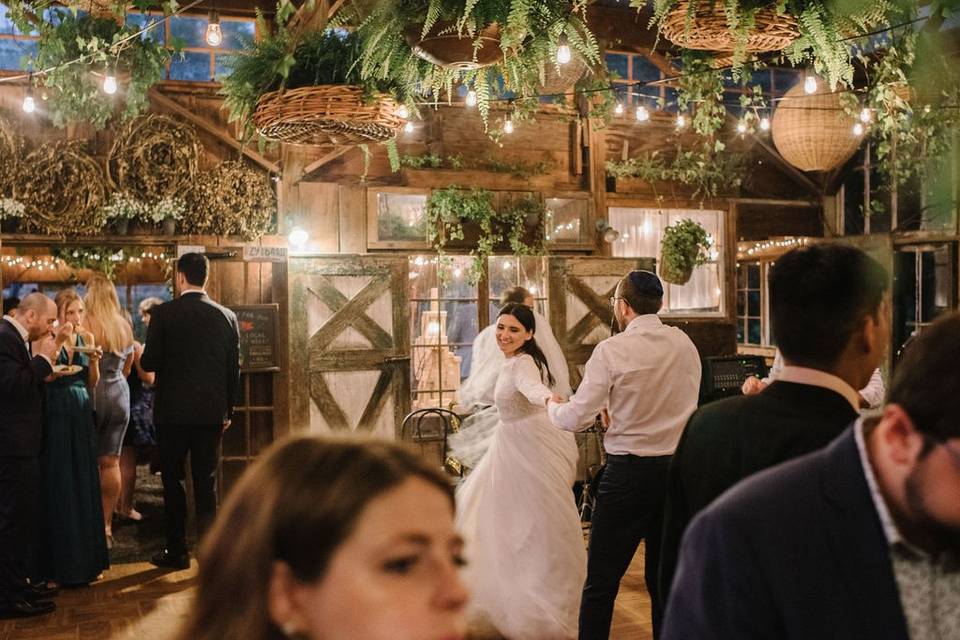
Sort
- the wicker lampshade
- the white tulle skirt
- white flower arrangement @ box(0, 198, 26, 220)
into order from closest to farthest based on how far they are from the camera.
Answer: the white tulle skirt → white flower arrangement @ box(0, 198, 26, 220) → the wicker lampshade

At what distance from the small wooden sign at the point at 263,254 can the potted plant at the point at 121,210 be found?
0.84 metres

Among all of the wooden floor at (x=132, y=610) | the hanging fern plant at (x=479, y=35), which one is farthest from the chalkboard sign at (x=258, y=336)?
the hanging fern plant at (x=479, y=35)

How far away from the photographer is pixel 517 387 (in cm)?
450

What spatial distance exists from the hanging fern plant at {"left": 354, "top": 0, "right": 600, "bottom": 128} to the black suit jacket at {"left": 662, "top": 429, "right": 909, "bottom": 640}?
188 centimetres

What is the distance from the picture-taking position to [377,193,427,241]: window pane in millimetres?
8086

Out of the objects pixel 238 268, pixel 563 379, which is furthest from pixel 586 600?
pixel 238 268

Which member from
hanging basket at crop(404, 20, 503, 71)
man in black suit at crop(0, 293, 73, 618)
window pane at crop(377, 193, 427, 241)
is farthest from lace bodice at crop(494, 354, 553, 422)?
window pane at crop(377, 193, 427, 241)

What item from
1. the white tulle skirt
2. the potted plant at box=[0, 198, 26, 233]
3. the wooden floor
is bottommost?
the wooden floor

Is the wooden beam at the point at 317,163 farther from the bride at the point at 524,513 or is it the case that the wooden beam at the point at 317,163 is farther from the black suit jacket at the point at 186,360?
the bride at the point at 524,513

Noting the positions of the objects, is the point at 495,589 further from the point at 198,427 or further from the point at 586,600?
the point at 198,427

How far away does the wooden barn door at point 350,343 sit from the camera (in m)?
7.66

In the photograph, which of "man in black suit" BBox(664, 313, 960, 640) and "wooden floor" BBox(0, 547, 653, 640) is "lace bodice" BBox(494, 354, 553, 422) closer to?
"wooden floor" BBox(0, 547, 653, 640)

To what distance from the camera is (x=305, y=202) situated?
775 cm

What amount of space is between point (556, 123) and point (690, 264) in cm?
174
